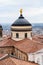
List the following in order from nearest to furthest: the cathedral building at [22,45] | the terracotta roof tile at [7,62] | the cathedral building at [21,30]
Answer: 1. the terracotta roof tile at [7,62]
2. the cathedral building at [22,45]
3. the cathedral building at [21,30]

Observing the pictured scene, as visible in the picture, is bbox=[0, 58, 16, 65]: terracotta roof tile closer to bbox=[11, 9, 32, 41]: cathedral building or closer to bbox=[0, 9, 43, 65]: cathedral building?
bbox=[0, 9, 43, 65]: cathedral building

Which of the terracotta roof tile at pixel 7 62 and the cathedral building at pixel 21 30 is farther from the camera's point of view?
the cathedral building at pixel 21 30

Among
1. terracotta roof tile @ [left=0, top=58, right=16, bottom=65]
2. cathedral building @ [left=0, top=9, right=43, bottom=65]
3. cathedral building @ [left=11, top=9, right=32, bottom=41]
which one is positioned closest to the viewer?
terracotta roof tile @ [left=0, top=58, right=16, bottom=65]

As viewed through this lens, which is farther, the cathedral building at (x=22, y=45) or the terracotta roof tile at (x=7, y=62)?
the cathedral building at (x=22, y=45)

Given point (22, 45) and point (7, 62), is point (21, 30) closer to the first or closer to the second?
point (22, 45)

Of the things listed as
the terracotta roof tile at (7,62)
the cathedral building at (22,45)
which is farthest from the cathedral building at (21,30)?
the terracotta roof tile at (7,62)

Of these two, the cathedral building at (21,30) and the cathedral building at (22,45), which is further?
the cathedral building at (21,30)

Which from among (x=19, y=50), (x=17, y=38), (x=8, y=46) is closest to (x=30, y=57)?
(x=19, y=50)

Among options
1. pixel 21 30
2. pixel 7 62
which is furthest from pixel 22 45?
pixel 7 62

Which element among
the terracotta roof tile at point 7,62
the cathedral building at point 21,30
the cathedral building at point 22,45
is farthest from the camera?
the cathedral building at point 21,30

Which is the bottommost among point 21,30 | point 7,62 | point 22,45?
point 22,45

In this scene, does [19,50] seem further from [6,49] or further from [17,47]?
[6,49]

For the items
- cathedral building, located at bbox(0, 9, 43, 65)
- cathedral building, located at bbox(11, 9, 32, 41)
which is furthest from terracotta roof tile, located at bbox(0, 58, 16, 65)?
cathedral building, located at bbox(11, 9, 32, 41)

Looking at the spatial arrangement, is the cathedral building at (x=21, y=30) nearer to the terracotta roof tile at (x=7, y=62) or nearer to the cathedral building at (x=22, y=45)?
the cathedral building at (x=22, y=45)
